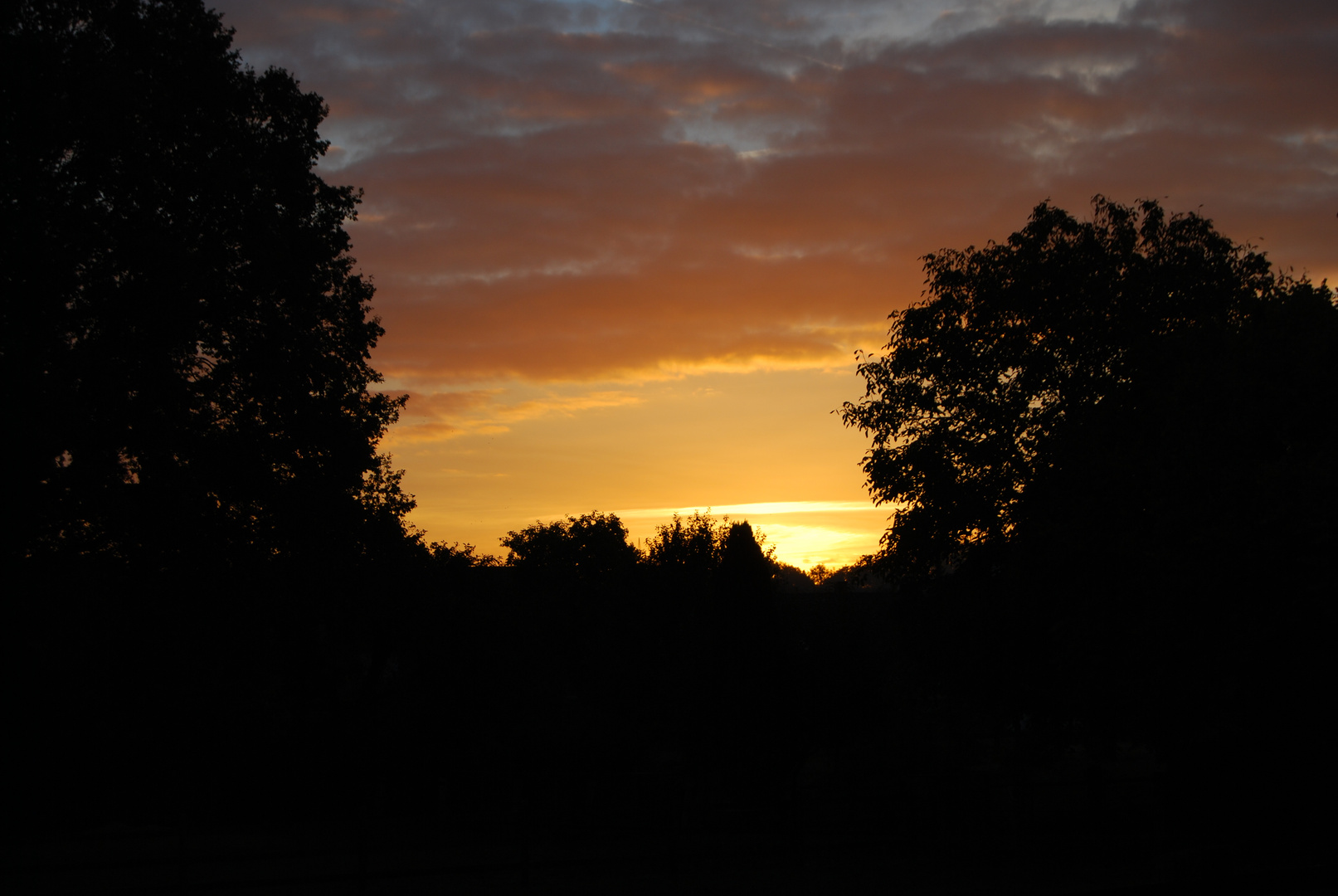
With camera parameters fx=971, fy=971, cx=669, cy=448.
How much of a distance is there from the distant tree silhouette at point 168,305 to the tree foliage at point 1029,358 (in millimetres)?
13083

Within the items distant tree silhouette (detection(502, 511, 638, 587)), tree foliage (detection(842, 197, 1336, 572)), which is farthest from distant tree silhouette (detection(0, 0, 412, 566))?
distant tree silhouette (detection(502, 511, 638, 587))

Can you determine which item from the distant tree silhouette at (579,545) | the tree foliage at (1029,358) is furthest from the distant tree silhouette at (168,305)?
the distant tree silhouette at (579,545)

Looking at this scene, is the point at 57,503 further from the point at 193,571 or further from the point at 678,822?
the point at 678,822

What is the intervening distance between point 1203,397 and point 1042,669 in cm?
750

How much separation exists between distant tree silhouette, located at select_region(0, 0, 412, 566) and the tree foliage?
13083mm

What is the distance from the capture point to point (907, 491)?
24.0 metres

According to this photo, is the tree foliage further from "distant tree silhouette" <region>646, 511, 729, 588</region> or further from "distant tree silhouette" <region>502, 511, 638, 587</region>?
"distant tree silhouette" <region>502, 511, 638, 587</region>

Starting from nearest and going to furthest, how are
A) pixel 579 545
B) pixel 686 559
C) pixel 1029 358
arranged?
pixel 1029 358 < pixel 686 559 < pixel 579 545

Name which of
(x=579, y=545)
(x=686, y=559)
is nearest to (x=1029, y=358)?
(x=686, y=559)

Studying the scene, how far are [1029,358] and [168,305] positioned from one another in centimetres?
1864

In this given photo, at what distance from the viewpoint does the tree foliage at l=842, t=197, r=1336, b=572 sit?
824 inches

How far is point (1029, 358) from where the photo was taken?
23.6 meters

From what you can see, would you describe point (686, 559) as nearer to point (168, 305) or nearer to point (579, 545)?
point (168, 305)

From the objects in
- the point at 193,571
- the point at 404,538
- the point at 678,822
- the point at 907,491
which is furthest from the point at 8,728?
the point at 907,491
